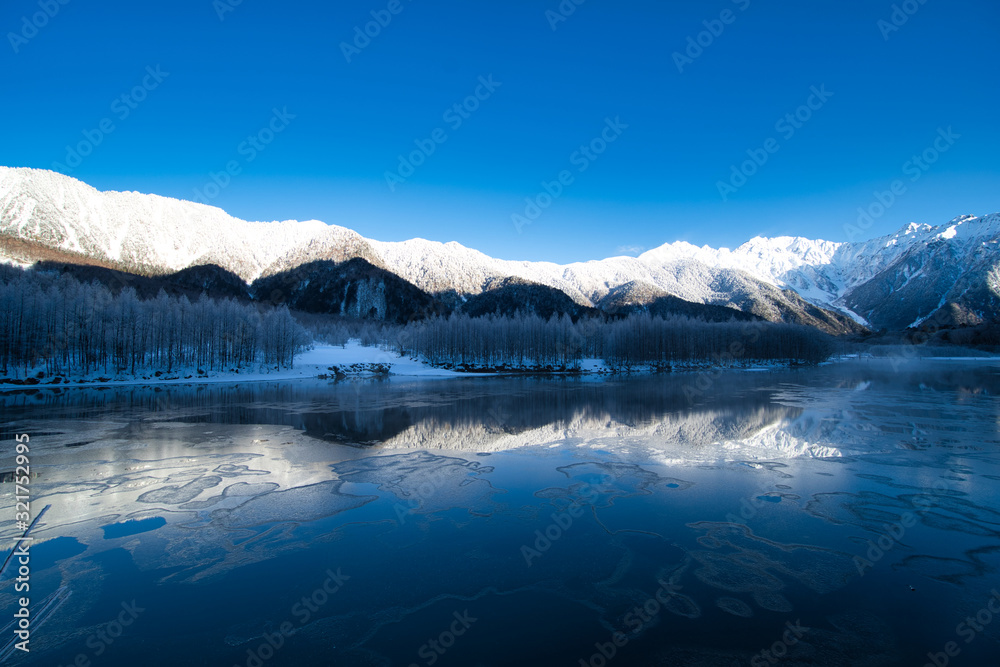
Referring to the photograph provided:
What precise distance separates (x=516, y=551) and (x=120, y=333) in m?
70.6

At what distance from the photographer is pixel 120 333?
5800cm

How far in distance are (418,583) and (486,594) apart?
1.09 metres

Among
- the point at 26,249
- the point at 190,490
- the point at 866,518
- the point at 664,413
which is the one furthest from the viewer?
the point at 26,249

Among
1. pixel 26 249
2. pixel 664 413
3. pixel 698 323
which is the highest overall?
pixel 26 249

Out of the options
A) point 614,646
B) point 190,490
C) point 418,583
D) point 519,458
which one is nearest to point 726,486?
point 519,458

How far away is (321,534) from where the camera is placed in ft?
28.7

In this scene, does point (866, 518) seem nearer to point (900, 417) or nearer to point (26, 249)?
point (900, 417)

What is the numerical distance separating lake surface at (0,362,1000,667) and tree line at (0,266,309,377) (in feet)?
164

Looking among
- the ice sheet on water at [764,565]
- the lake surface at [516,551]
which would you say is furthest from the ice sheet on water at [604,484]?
the ice sheet on water at [764,565]

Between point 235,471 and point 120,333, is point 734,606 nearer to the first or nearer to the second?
point 235,471

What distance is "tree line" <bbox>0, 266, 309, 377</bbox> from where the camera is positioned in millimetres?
51625

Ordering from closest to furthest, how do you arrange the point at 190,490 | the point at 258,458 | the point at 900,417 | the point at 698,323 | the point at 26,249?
1. the point at 190,490
2. the point at 258,458
3. the point at 900,417
4. the point at 698,323
5. the point at 26,249

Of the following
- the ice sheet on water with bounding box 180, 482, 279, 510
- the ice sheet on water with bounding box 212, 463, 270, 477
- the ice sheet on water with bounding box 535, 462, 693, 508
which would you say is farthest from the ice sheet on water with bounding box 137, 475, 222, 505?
the ice sheet on water with bounding box 535, 462, 693, 508

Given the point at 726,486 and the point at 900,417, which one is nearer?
the point at 726,486
